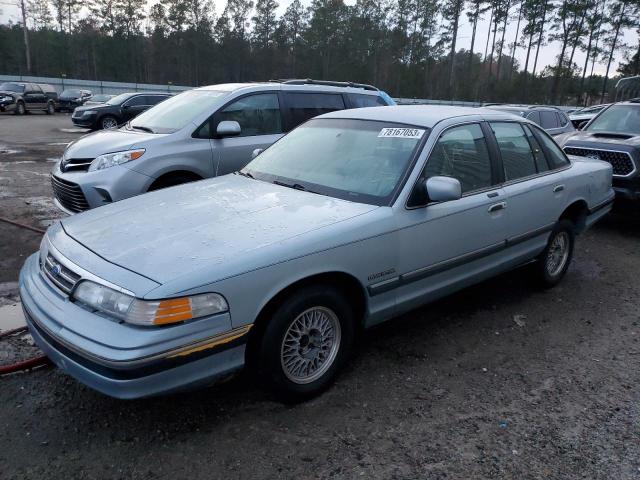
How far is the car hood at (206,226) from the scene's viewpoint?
262 centimetres

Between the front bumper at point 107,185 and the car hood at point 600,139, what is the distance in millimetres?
6454

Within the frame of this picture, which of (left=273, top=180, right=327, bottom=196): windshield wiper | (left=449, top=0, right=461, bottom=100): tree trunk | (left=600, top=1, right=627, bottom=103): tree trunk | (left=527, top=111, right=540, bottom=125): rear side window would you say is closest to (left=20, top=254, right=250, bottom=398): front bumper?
(left=273, top=180, right=327, bottom=196): windshield wiper

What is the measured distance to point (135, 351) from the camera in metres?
2.33

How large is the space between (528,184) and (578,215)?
3.99 feet

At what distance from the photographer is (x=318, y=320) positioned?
3.04m

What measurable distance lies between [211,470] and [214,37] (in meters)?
68.6

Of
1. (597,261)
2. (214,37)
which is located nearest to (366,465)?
(597,261)

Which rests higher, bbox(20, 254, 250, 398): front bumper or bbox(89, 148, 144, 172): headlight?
bbox(89, 148, 144, 172): headlight

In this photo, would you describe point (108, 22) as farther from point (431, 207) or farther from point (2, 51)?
point (431, 207)

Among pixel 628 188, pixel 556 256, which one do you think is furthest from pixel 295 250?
pixel 628 188

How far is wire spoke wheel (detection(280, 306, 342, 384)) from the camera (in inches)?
115

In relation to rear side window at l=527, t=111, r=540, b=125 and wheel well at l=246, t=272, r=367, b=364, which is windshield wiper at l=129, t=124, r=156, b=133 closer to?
wheel well at l=246, t=272, r=367, b=364

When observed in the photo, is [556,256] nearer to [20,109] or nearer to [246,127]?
[246,127]

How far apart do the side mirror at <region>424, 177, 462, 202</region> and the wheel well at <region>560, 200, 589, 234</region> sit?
2.42m
